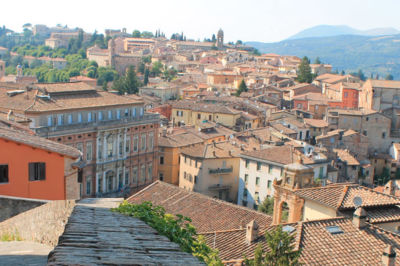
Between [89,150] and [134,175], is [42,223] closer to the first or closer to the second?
[89,150]

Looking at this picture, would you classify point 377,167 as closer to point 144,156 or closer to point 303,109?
point 303,109

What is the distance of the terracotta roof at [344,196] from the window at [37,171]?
1012cm

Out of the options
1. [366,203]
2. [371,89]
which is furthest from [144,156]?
[371,89]

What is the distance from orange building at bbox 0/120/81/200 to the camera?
14.4m

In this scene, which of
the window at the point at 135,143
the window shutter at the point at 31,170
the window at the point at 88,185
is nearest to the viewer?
the window shutter at the point at 31,170

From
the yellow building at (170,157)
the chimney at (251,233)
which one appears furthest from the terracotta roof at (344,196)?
the yellow building at (170,157)

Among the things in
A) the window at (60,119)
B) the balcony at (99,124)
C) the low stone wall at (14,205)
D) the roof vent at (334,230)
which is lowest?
the balcony at (99,124)

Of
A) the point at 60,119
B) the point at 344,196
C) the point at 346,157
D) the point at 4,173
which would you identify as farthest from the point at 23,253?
the point at 346,157

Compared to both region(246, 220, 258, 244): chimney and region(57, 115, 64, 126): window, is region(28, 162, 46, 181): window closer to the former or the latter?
region(246, 220, 258, 244): chimney

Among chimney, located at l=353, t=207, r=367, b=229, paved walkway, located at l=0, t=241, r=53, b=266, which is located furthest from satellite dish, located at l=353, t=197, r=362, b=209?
paved walkway, located at l=0, t=241, r=53, b=266

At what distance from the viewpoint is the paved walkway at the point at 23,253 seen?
7.92m

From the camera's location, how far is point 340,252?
1644 cm

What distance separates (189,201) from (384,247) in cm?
1398

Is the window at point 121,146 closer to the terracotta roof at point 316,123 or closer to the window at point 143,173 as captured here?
the window at point 143,173
